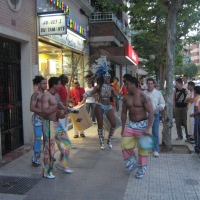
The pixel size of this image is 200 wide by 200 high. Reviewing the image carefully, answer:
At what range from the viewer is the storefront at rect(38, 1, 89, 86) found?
7883 mm

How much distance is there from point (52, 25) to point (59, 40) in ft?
5.76

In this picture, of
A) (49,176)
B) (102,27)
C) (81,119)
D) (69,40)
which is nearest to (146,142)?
(49,176)

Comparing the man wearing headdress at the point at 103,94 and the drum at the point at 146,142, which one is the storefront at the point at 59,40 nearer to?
the man wearing headdress at the point at 103,94

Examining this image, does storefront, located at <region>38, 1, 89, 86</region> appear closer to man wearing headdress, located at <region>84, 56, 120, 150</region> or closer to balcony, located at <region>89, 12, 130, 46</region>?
man wearing headdress, located at <region>84, 56, 120, 150</region>


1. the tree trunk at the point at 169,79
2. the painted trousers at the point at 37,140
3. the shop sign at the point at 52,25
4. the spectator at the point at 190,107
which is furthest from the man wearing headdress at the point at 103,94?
the spectator at the point at 190,107

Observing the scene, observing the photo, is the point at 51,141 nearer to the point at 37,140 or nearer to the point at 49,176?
the point at 49,176

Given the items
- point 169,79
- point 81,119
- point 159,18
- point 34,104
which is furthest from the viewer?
point 159,18

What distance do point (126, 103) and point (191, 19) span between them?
777cm

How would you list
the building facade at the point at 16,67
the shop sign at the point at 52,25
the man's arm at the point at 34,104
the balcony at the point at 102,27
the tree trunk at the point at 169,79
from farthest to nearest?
the balcony at the point at 102,27
the shop sign at the point at 52,25
the tree trunk at the point at 169,79
the building facade at the point at 16,67
the man's arm at the point at 34,104

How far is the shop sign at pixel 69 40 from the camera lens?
938 centimetres

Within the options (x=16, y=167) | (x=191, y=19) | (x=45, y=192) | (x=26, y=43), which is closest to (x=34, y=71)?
(x=26, y=43)

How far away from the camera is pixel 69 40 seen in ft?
35.7

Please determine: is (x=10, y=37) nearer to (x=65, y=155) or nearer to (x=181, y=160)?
(x=65, y=155)

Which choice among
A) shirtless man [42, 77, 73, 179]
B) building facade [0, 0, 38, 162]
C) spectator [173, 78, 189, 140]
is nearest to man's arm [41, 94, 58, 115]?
shirtless man [42, 77, 73, 179]
